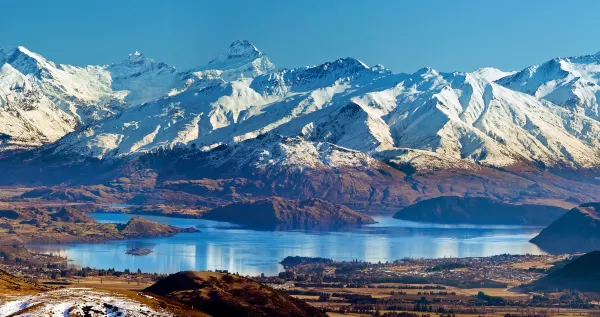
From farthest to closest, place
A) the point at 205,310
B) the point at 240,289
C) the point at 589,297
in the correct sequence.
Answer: the point at 589,297
the point at 240,289
the point at 205,310

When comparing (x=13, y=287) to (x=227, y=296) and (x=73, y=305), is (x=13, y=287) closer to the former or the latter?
(x=73, y=305)

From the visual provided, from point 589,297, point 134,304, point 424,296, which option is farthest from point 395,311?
point 134,304

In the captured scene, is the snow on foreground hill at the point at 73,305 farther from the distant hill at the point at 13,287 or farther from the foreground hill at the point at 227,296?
the foreground hill at the point at 227,296

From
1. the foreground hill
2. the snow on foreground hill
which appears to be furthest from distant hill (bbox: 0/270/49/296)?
the foreground hill

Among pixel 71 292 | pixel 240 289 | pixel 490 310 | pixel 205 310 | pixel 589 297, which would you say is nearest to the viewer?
pixel 71 292

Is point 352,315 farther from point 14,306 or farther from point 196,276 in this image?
point 14,306

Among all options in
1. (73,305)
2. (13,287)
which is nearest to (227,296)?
(13,287)
